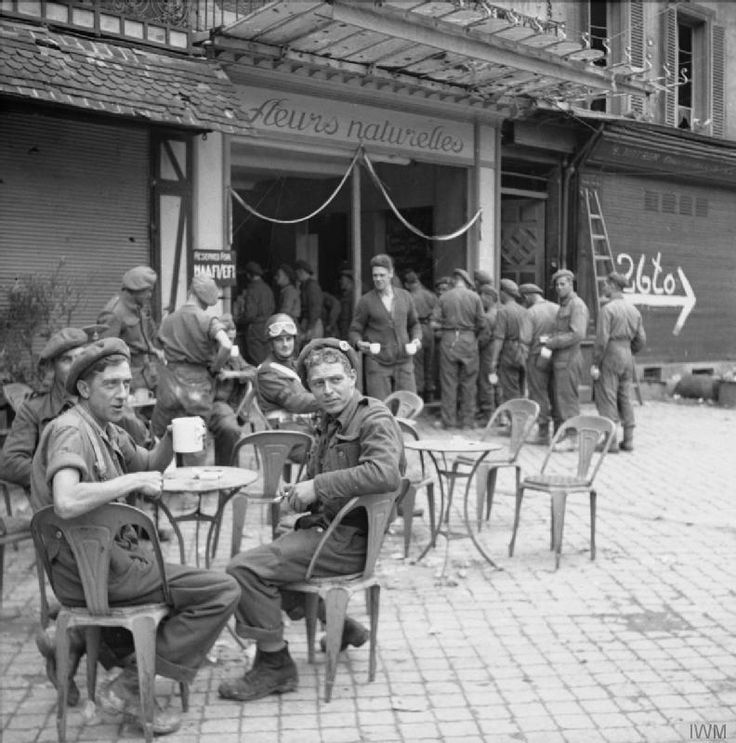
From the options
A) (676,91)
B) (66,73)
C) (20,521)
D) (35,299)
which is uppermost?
(676,91)

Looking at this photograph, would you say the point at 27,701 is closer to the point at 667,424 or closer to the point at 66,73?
the point at 66,73

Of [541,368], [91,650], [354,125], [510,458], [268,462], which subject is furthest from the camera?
[354,125]

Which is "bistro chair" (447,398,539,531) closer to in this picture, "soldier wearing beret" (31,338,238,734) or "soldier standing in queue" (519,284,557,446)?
"soldier wearing beret" (31,338,238,734)

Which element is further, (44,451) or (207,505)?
(207,505)

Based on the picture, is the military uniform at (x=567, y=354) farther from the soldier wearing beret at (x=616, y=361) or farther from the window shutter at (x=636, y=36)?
the window shutter at (x=636, y=36)

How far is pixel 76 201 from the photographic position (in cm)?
1019

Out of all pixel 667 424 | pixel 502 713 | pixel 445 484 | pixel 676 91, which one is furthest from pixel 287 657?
pixel 676 91

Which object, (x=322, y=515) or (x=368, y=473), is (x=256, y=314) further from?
(x=368, y=473)

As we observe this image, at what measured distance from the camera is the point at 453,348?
12.6 metres

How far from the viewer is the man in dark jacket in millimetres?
11109

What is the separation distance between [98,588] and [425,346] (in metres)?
10.2

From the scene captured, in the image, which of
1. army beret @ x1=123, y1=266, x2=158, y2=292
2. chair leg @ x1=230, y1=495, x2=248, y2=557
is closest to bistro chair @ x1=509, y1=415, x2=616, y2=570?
chair leg @ x1=230, y1=495, x2=248, y2=557

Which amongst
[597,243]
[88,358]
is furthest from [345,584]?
[597,243]

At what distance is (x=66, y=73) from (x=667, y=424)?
359 inches
